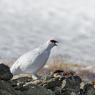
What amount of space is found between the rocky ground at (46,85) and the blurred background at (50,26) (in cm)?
860

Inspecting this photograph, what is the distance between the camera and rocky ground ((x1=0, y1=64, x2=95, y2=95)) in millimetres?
6393

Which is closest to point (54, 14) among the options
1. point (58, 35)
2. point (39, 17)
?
point (39, 17)

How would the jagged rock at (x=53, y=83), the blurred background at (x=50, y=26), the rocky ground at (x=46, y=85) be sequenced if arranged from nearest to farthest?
1. the rocky ground at (x=46, y=85)
2. the jagged rock at (x=53, y=83)
3. the blurred background at (x=50, y=26)

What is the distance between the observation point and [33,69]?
8422mm

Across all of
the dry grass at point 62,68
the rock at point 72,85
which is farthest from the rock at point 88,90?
the dry grass at point 62,68

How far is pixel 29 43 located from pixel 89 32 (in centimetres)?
482

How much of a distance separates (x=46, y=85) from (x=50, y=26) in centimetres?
1771

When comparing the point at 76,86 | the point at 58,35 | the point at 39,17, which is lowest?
the point at 76,86

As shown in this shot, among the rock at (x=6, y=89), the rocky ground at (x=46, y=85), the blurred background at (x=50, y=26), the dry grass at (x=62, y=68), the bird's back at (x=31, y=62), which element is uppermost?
the blurred background at (x=50, y=26)

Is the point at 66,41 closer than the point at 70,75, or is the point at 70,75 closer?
the point at 70,75

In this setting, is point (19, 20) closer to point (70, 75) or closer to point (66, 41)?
point (66, 41)

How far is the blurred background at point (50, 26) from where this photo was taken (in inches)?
718

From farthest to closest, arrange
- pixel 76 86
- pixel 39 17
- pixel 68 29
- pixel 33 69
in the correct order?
pixel 39 17, pixel 68 29, pixel 33 69, pixel 76 86

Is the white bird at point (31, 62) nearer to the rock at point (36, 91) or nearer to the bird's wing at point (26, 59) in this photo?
the bird's wing at point (26, 59)
